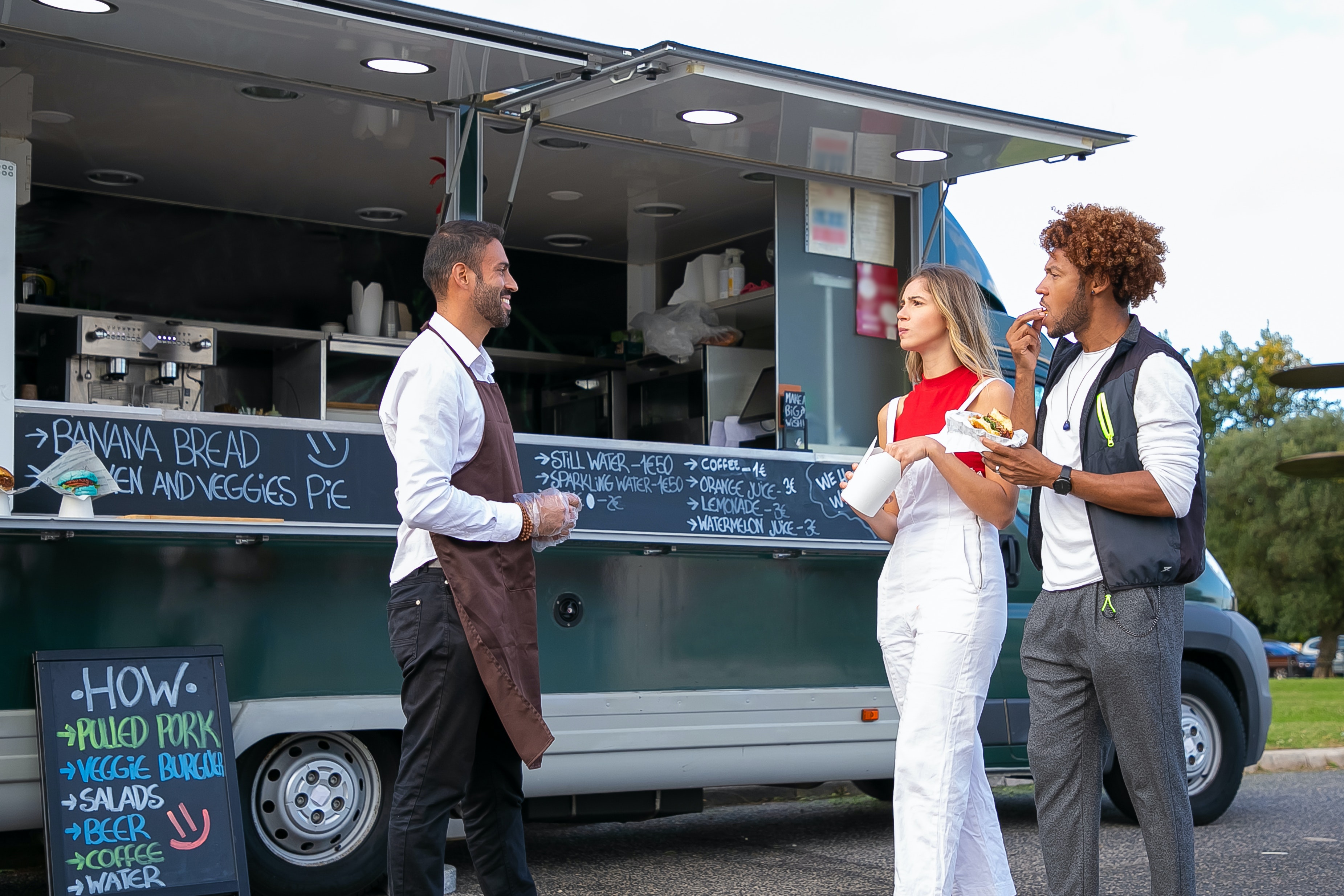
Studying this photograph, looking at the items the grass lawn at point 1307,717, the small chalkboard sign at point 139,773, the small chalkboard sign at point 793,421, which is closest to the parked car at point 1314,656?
the grass lawn at point 1307,717

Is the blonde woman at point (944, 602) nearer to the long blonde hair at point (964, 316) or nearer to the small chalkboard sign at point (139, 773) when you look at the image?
the long blonde hair at point (964, 316)

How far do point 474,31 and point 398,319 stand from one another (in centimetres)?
390

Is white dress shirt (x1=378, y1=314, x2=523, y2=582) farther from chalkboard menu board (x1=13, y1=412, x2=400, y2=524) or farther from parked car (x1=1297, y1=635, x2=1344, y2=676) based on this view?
parked car (x1=1297, y1=635, x2=1344, y2=676)

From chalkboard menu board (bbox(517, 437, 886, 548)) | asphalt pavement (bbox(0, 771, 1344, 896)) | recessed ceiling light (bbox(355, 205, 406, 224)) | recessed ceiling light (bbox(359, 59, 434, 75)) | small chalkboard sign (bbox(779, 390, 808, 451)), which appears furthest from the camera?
recessed ceiling light (bbox(355, 205, 406, 224))

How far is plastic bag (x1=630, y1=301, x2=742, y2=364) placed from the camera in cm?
788

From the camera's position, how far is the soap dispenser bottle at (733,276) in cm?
780

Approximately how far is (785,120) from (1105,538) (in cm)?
292

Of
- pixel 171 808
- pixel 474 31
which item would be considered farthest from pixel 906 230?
pixel 171 808

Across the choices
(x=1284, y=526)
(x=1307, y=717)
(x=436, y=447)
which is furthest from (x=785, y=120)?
(x=1284, y=526)

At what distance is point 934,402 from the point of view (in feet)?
12.9

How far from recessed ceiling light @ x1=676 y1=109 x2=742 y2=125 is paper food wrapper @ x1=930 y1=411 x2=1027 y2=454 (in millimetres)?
2510

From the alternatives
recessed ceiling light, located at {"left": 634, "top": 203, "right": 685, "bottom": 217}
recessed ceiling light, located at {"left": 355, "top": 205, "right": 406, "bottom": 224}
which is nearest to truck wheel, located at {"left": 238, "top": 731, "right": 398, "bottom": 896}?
recessed ceiling light, located at {"left": 634, "top": 203, "right": 685, "bottom": 217}

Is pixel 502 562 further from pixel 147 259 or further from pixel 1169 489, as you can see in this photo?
pixel 147 259

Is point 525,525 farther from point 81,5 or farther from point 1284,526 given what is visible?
point 1284,526
